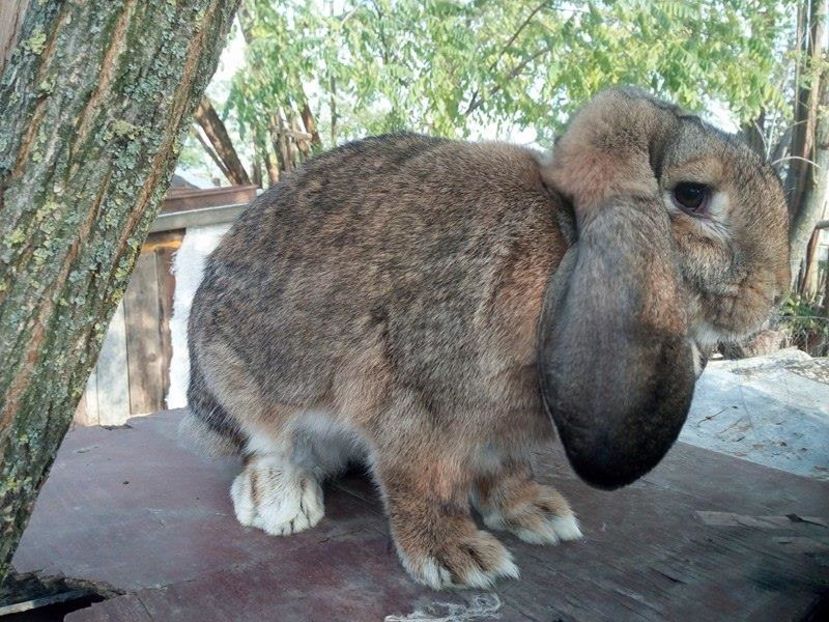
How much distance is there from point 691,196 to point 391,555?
911 millimetres

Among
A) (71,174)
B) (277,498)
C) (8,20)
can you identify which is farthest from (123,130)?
(277,498)

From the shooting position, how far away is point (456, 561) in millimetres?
1528

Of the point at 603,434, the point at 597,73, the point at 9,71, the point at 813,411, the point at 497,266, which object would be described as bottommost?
the point at 813,411

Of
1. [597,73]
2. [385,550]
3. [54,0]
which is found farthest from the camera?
[597,73]

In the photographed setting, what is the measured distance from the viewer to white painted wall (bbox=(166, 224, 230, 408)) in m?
5.32

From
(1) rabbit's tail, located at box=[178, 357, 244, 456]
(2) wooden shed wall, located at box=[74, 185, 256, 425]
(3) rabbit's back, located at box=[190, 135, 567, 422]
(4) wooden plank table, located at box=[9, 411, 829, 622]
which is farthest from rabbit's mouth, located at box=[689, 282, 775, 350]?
(2) wooden shed wall, located at box=[74, 185, 256, 425]

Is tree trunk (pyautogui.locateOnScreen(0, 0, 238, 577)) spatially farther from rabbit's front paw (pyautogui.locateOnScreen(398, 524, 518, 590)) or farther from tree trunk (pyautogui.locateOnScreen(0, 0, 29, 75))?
rabbit's front paw (pyautogui.locateOnScreen(398, 524, 518, 590))

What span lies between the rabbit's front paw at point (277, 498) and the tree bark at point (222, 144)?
5.79m

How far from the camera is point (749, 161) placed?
154cm

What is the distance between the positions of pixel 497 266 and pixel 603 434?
1.21 ft

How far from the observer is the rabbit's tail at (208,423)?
193 centimetres

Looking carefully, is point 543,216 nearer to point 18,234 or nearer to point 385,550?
point 385,550

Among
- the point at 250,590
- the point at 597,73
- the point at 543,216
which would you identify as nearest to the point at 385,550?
the point at 250,590

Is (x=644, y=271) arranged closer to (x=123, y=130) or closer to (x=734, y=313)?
(x=734, y=313)
